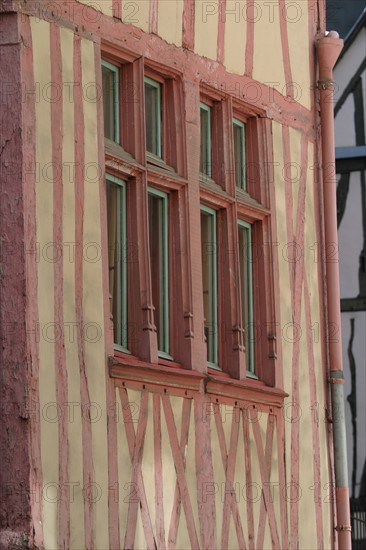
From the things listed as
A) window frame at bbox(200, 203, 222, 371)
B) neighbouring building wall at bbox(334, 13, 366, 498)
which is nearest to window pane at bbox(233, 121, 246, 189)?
window frame at bbox(200, 203, 222, 371)

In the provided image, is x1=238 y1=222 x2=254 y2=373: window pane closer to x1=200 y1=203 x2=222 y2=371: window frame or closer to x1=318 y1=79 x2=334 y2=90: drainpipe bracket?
x1=200 y1=203 x2=222 y2=371: window frame

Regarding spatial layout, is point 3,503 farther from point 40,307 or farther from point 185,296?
point 185,296

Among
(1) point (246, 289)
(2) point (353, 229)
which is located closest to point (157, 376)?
(1) point (246, 289)

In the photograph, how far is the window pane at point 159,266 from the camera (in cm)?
1204

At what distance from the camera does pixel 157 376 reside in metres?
11.4

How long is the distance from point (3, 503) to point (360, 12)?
14.2 m

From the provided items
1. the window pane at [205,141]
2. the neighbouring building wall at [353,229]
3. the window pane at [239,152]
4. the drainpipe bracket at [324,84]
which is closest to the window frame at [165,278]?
the window pane at [205,141]

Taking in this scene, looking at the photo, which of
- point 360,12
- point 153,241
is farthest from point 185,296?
point 360,12

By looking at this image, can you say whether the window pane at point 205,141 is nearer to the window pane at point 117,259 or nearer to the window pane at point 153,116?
the window pane at point 153,116

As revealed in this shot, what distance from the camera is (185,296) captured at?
12.1m

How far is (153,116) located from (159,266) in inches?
41.4

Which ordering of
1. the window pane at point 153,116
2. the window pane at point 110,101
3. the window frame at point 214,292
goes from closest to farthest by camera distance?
the window pane at point 110,101
the window pane at point 153,116
the window frame at point 214,292

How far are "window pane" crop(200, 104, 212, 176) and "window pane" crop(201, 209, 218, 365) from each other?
0.32 m

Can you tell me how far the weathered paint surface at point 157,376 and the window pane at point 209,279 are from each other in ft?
1.51
